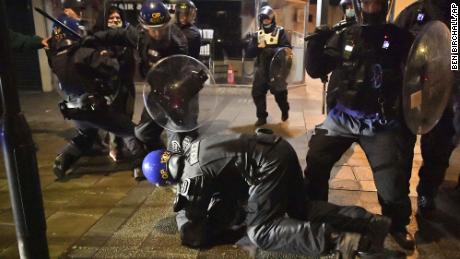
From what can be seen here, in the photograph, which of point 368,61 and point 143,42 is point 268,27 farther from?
point 368,61

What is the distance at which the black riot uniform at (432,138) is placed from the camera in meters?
3.47

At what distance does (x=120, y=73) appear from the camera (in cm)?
508

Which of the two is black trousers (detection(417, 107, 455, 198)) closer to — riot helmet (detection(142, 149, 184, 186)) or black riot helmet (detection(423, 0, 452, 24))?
black riot helmet (detection(423, 0, 452, 24))

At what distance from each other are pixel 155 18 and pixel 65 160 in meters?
2.02

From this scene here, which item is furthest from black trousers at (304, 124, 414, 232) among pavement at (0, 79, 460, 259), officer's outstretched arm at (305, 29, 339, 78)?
officer's outstretched arm at (305, 29, 339, 78)

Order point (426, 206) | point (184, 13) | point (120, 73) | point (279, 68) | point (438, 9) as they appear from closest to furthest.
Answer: point (438, 9) < point (426, 206) < point (120, 73) < point (184, 13) < point (279, 68)

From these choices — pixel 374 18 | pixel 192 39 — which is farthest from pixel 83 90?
pixel 374 18

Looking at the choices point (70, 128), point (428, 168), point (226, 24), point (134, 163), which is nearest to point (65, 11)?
point (134, 163)

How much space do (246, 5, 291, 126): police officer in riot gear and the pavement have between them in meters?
0.87

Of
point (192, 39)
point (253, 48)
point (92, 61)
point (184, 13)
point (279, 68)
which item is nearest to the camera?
point (92, 61)

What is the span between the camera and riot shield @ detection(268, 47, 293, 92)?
680cm

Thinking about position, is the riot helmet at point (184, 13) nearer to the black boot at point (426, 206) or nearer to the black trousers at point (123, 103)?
the black trousers at point (123, 103)

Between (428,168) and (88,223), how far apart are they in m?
3.17

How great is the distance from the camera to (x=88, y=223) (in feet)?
12.2
